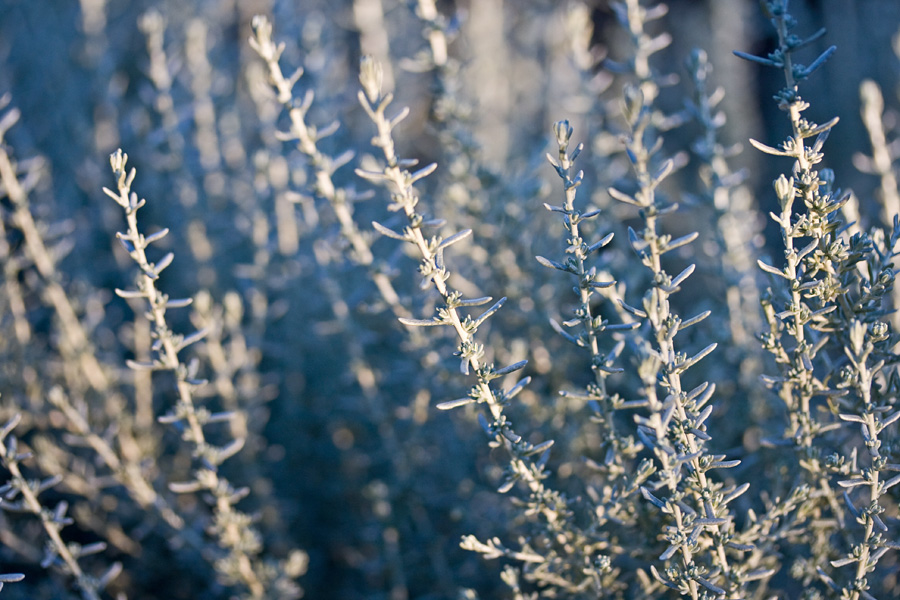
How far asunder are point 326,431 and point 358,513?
29cm

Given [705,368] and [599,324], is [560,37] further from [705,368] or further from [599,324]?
[599,324]

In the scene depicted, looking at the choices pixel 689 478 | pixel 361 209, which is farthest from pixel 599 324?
pixel 361 209

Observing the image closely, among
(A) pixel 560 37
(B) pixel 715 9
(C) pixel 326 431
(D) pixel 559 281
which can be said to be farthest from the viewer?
(B) pixel 715 9

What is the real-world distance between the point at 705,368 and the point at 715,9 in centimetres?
229

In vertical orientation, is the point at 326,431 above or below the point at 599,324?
below

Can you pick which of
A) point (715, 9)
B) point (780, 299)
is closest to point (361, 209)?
point (780, 299)

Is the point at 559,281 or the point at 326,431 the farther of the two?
the point at 326,431

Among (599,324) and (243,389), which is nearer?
(599,324)

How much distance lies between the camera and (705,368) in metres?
1.64

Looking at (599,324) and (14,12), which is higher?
(14,12)

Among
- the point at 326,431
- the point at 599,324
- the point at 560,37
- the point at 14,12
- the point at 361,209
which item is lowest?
the point at 326,431

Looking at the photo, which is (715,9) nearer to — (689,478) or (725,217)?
(725,217)

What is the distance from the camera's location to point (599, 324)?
2.87 ft

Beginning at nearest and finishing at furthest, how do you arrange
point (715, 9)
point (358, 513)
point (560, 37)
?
point (358, 513) < point (560, 37) < point (715, 9)
